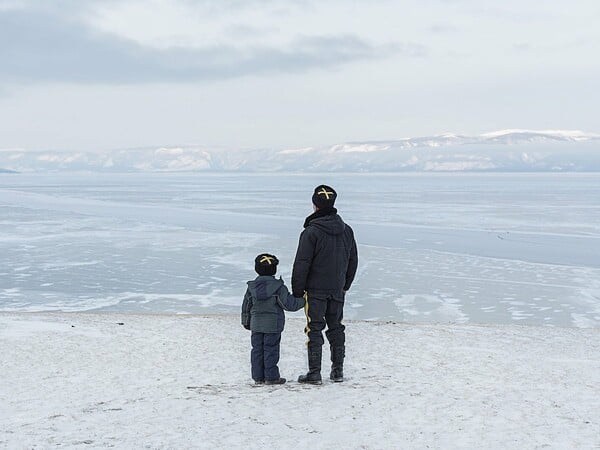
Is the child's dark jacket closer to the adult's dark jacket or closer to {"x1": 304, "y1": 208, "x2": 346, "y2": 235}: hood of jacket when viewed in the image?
the adult's dark jacket

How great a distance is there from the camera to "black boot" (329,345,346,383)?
7195 mm

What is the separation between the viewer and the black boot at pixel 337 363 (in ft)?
23.6

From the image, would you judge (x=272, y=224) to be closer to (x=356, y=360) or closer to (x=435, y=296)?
(x=435, y=296)

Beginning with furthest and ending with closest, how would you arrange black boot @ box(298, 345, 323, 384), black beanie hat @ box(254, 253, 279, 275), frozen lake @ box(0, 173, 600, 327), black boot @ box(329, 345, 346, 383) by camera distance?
frozen lake @ box(0, 173, 600, 327) → black boot @ box(329, 345, 346, 383) → black boot @ box(298, 345, 323, 384) → black beanie hat @ box(254, 253, 279, 275)

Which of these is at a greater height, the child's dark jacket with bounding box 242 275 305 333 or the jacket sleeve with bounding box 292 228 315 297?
the jacket sleeve with bounding box 292 228 315 297

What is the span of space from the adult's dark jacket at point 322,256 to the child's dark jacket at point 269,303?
0.19m

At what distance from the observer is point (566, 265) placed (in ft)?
67.2

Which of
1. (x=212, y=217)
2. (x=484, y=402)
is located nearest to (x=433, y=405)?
(x=484, y=402)

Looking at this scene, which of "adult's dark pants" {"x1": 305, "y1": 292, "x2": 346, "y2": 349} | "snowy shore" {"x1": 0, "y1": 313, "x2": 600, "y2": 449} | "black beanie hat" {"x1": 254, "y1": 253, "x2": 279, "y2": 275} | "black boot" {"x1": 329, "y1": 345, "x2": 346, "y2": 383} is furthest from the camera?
"black boot" {"x1": 329, "y1": 345, "x2": 346, "y2": 383}

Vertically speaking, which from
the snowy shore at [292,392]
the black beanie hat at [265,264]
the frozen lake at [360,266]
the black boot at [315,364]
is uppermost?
the black beanie hat at [265,264]

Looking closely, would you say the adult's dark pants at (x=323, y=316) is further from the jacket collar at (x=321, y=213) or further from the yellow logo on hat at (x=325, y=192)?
the yellow logo on hat at (x=325, y=192)

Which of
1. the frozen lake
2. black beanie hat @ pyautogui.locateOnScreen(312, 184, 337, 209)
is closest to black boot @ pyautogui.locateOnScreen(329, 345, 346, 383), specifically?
black beanie hat @ pyautogui.locateOnScreen(312, 184, 337, 209)

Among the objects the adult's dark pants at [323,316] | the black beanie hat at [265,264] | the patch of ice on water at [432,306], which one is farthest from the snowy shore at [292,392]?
the patch of ice on water at [432,306]

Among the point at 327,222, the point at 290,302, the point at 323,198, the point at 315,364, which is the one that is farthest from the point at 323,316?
the point at 323,198
